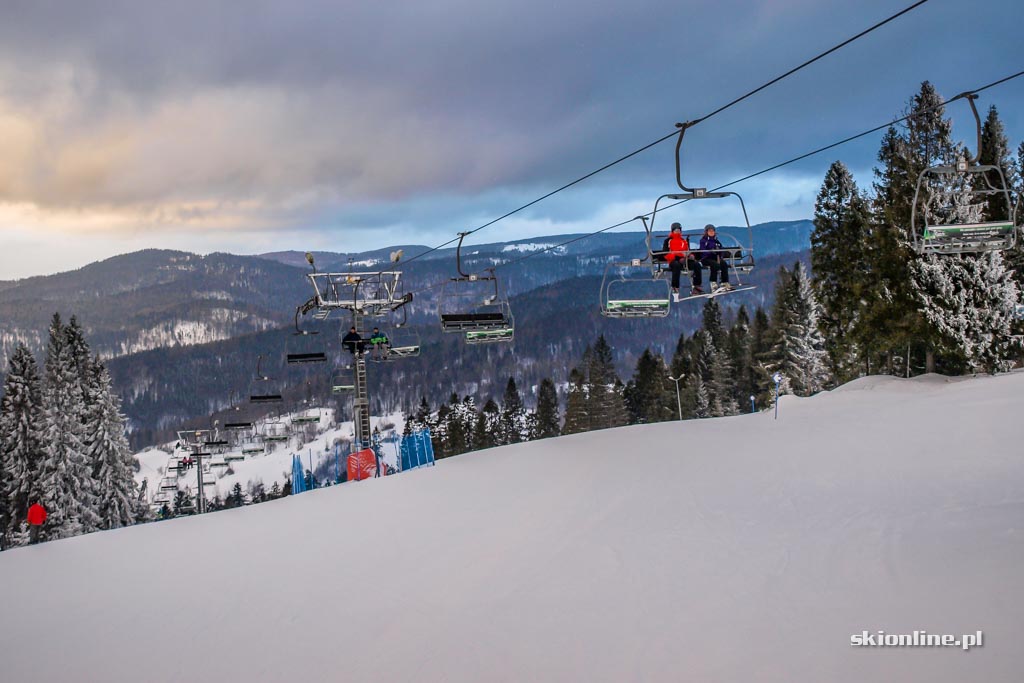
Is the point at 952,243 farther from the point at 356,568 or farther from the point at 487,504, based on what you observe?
the point at 356,568

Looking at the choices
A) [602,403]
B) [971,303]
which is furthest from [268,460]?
[971,303]

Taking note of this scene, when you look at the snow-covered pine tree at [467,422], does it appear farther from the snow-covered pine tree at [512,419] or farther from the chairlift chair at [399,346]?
the chairlift chair at [399,346]

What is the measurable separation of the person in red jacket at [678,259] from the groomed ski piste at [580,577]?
469 centimetres

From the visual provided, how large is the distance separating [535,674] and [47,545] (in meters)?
17.1

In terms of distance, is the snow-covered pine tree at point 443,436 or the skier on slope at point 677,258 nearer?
the skier on slope at point 677,258

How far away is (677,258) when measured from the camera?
1460 cm

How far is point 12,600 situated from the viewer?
16109mm

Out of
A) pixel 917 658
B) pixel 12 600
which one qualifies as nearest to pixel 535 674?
pixel 917 658

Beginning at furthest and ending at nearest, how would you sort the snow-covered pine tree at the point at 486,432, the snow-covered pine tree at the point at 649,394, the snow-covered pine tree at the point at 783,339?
1. the snow-covered pine tree at the point at 486,432
2. the snow-covered pine tree at the point at 649,394
3. the snow-covered pine tree at the point at 783,339

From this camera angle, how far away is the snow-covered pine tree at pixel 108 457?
48.6m

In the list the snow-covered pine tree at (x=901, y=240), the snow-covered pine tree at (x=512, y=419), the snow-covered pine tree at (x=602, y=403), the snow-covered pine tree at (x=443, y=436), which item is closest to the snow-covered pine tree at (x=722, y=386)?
the snow-covered pine tree at (x=602, y=403)

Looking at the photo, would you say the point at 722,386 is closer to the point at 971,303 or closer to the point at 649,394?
the point at 649,394

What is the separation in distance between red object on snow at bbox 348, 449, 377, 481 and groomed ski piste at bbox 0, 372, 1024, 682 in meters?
4.11
